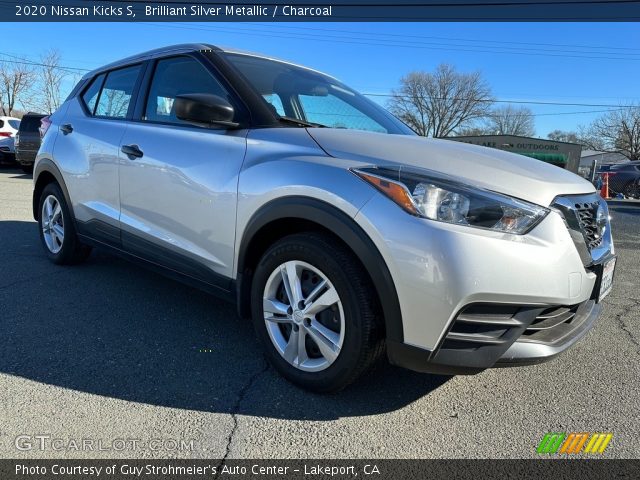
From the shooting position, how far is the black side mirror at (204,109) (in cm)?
246

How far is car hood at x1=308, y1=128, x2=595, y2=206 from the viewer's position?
2.05 meters

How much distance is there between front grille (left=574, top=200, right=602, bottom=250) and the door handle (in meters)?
2.64

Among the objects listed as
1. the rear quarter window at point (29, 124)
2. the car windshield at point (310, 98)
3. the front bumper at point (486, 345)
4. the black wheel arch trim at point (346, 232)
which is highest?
the car windshield at point (310, 98)

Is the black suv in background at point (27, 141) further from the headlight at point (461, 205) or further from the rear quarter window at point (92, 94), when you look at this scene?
the headlight at point (461, 205)

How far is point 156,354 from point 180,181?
1.05 meters

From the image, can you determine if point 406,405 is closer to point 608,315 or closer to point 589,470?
point 589,470

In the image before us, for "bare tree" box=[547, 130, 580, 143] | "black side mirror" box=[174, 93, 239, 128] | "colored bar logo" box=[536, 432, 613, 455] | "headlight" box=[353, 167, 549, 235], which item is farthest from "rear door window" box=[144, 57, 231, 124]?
"bare tree" box=[547, 130, 580, 143]

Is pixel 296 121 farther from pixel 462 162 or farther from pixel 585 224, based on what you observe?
pixel 585 224

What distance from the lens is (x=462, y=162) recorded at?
7.09ft

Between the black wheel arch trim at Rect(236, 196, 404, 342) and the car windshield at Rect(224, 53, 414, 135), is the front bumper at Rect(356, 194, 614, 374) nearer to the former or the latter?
the black wheel arch trim at Rect(236, 196, 404, 342)

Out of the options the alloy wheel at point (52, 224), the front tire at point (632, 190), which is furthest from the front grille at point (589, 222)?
the front tire at point (632, 190)

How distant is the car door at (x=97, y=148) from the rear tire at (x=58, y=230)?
0.92ft

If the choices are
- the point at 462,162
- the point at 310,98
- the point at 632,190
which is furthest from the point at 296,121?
the point at 632,190
